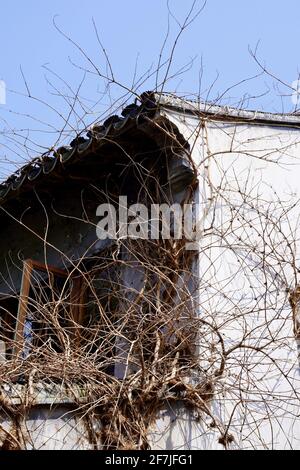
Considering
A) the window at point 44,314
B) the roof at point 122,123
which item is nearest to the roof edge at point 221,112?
the roof at point 122,123

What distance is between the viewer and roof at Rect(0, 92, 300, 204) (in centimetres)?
578

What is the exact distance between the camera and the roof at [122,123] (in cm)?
578

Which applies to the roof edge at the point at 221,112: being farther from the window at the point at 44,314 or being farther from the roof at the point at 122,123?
the window at the point at 44,314

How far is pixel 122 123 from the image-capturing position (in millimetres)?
5777

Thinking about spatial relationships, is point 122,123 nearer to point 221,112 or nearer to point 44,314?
point 221,112

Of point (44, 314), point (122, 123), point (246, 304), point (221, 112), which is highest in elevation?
point (221, 112)

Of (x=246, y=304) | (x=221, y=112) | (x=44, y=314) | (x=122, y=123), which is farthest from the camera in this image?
(x=221, y=112)

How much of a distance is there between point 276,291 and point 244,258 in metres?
0.37

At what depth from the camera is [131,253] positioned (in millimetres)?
5812

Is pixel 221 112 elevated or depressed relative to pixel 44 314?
elevated

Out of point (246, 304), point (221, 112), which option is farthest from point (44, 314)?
point (221, 112)
